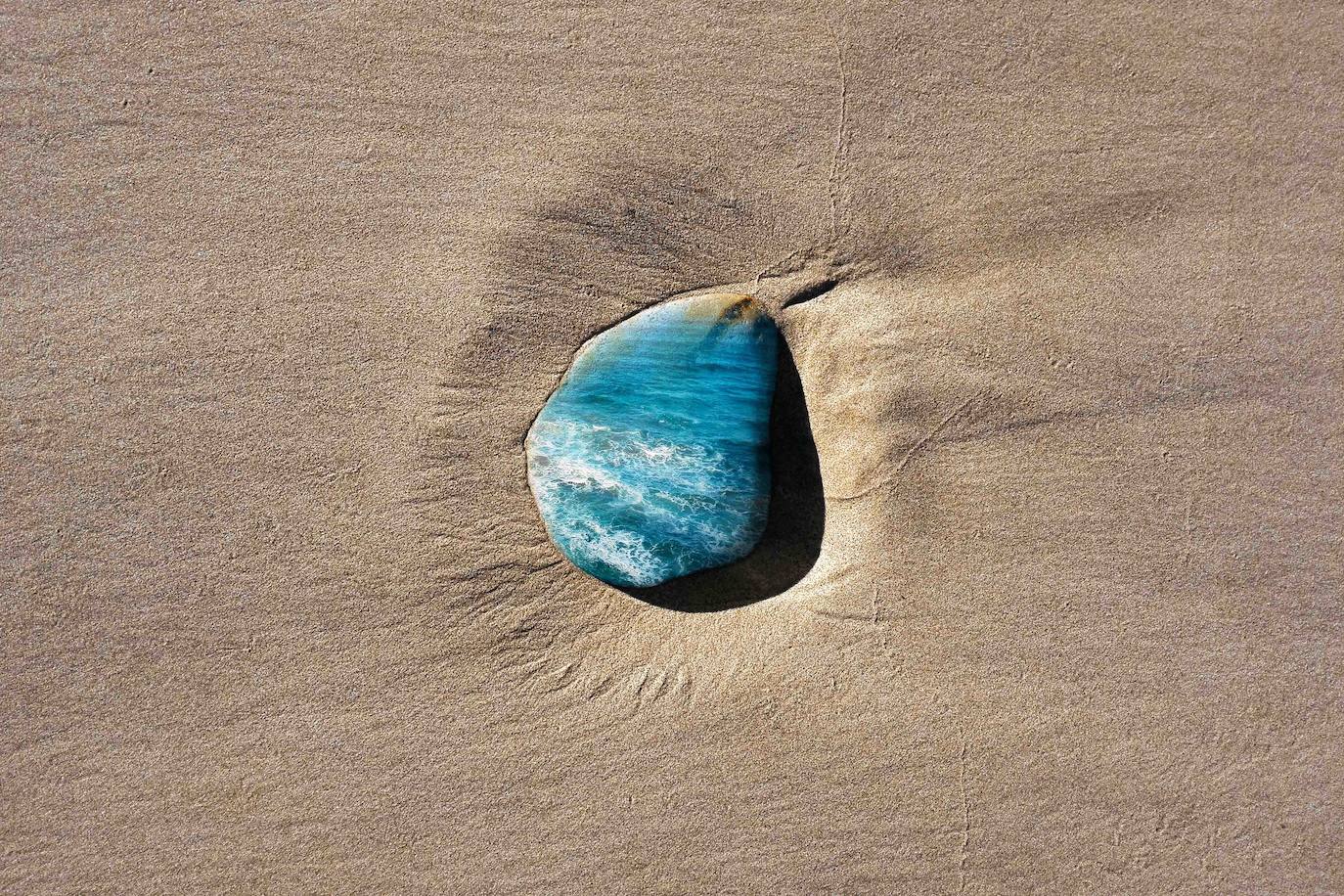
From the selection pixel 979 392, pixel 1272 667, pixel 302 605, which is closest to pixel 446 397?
pixel 302 605

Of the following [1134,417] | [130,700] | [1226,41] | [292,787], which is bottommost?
[292,787]

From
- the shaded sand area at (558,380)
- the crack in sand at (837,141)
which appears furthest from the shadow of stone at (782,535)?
the crack in sand at (837,141)

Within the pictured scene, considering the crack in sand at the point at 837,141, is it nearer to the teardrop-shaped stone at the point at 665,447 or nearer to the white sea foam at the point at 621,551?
the teardrop-shaped stone at the point at 665,447

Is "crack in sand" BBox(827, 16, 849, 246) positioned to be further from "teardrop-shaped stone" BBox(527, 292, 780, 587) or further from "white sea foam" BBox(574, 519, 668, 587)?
"white sea foam" BBox(574, 519, 668, 587)

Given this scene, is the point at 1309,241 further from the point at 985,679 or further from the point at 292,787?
the point at 292,787

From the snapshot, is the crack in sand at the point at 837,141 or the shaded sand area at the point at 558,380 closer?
the shaded sand area at the point at 558,380
